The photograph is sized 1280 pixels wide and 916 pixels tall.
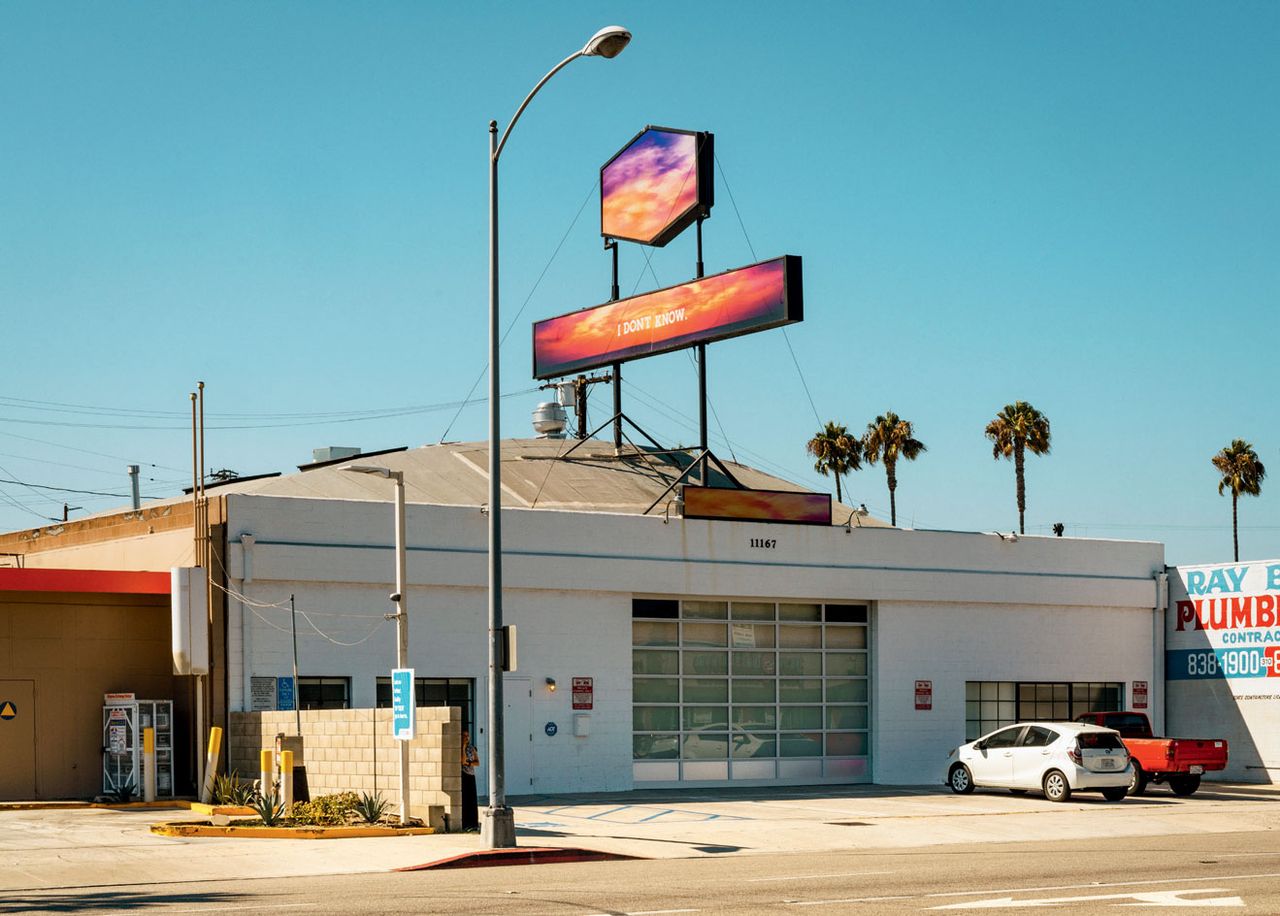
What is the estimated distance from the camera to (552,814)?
26.8 metres

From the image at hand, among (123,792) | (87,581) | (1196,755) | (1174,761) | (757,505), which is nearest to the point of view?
(123,792)

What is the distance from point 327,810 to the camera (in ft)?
79.4

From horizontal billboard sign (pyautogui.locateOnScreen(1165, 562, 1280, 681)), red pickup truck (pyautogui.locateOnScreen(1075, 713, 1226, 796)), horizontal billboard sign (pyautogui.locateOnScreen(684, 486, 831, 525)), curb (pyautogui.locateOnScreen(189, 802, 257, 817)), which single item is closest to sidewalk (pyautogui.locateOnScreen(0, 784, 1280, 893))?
red pickup truck (pyautogui.locateOnScreen(1075, 713, 1226, 796))

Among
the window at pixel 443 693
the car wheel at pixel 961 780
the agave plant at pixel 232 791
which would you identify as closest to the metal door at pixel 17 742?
the agave plant at pixel 232 791

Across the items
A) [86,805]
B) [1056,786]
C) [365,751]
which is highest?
[365,751]

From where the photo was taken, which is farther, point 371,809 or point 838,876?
point 371,809

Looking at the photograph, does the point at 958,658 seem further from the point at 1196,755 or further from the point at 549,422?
the point at 549,422

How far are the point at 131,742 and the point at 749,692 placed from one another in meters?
12.8

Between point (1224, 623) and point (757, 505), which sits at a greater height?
point (757, 505)

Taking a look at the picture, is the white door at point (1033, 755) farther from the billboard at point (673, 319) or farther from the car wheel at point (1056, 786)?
the billboard at point (673, 319)

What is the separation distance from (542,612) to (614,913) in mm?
17496

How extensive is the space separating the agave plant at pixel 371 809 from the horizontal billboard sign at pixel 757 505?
37.6ft

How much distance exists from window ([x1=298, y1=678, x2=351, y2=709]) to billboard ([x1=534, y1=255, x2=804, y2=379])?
11586 millimetres

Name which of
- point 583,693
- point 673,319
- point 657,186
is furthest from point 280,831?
point 657,186
